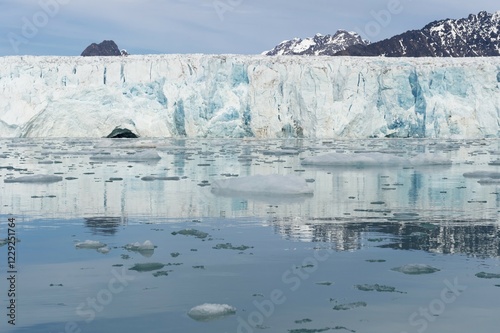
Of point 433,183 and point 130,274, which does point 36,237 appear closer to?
point 130,274

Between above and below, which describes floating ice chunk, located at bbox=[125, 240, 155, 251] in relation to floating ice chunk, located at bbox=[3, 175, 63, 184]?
below

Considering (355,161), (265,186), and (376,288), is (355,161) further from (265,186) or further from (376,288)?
(376,288)

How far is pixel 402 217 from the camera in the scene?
714 cm

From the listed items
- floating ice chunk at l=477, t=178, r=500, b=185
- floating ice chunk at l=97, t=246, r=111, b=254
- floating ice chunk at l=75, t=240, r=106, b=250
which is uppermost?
floating ice chunk at l=477, t=178, r=500, b=185

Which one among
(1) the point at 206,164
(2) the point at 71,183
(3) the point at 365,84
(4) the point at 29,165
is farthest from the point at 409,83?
(2) the point at 71,183

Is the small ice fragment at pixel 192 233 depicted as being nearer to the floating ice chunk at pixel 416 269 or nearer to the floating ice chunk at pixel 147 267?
the floating ice chunk at pixel 147 267

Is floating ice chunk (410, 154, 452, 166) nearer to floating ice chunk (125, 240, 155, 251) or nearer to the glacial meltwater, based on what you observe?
the glacial meltwater

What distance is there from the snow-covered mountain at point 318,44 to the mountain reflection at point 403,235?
137089 millimetres

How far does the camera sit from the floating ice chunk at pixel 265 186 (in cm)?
913

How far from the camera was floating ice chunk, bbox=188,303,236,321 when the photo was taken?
3.57m

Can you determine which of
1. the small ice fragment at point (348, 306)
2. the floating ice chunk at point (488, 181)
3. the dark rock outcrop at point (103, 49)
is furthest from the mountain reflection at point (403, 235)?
the dark rock outcrop at point (103, 49)

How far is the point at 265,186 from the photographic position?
923 cm

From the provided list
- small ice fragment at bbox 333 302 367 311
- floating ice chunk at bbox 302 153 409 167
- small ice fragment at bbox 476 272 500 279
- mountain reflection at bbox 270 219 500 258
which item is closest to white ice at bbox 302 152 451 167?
floating ice chunk at bbox 302 153 409 167

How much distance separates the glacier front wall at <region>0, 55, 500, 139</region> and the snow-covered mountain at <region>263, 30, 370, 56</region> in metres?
111
